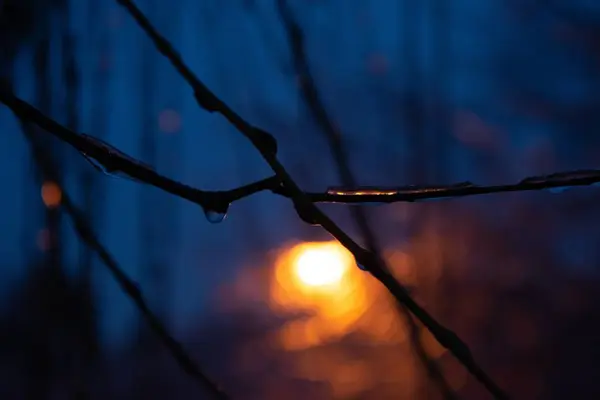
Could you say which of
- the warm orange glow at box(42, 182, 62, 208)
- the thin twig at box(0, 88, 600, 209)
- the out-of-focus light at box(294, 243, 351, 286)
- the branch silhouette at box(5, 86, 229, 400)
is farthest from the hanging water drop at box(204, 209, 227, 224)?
the out-of-focus light at box(294, 243, 351, 286)

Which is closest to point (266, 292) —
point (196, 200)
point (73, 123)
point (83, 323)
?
point (83, 323)

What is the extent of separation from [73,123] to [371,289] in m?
2.24

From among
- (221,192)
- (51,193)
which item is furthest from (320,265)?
(221,192)

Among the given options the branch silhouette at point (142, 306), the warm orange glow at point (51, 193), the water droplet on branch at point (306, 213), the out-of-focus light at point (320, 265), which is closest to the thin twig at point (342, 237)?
the water droplet on branch at point (306, 213)

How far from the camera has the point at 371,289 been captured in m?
2.88

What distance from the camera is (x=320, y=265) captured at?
2.88 meters

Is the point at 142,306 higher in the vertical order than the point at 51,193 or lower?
lower

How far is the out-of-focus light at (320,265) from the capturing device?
2.72 metres

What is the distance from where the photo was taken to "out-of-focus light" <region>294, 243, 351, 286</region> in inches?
107

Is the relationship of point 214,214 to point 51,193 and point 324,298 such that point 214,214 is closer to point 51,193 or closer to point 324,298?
point 51,193

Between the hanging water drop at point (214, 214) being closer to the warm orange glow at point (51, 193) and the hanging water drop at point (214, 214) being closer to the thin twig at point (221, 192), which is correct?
the thin twig at point (221, 192)

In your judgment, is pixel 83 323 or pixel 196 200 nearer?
pixel 196 200

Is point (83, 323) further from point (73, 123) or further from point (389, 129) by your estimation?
point (389, 129)

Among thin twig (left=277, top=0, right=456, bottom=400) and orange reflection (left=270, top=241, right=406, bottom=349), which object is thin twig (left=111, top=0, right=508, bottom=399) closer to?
thin twig (left=277, top=0, right=456, bottom=400)
